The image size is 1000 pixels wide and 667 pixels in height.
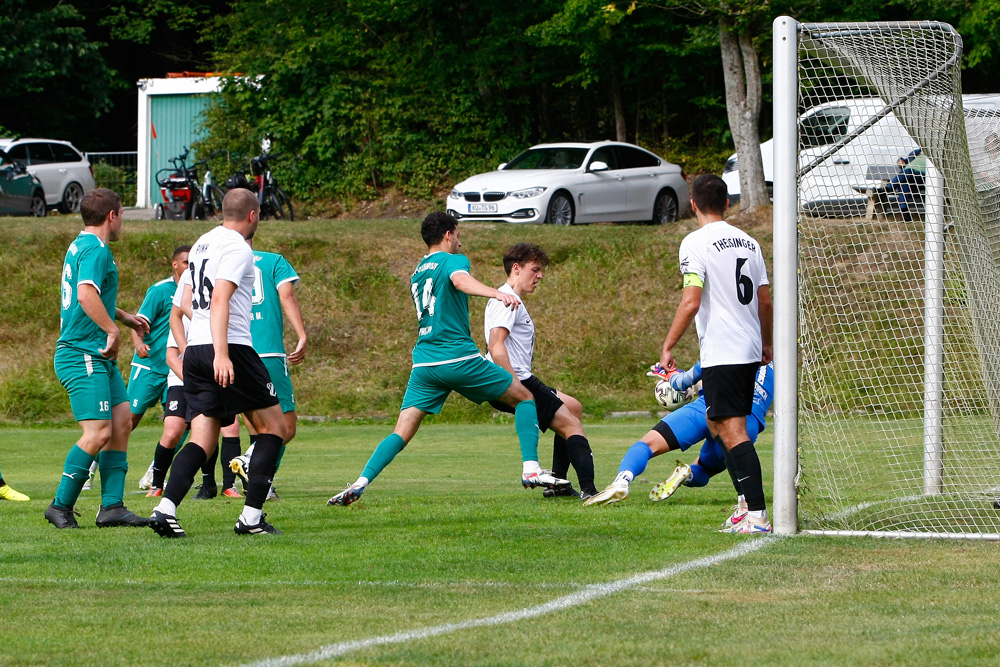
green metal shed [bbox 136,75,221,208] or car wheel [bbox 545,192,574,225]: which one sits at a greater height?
green metal shed [bbox 136,75,221,208]

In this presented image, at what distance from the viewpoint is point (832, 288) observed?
8570 millimetres

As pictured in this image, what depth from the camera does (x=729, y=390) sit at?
6.98m

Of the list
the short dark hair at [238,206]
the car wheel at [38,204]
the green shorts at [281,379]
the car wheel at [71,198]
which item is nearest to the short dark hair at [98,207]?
the short dark hair at [238,206]

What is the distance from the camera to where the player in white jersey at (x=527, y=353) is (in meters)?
9.05

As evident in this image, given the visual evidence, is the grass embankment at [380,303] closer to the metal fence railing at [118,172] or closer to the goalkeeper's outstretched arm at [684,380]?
the goalkeeper's outstretched arm at [684,380]

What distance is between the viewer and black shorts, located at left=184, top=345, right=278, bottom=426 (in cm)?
702

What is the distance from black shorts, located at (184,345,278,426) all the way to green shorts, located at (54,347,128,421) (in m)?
0.87

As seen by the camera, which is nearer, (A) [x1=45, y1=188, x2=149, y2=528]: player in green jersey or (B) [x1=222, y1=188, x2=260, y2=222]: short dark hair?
(B) [x1=222, y1=188, x2=260, y2=222]: short dark hair

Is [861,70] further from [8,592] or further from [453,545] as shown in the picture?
[8,592]

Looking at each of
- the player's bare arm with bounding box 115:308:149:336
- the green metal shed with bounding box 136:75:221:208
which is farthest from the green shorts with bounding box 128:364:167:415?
the green metal shed with bounding box 136:75:221:208

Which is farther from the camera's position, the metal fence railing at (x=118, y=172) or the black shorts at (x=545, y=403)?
the metal fence railing at (x=118, y=172)

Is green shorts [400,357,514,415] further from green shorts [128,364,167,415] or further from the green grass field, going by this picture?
green shorts [128,364,167,415]

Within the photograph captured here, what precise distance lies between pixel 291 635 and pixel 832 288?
518 centimetres

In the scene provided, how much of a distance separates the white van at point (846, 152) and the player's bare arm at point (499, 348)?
2.47 metres
